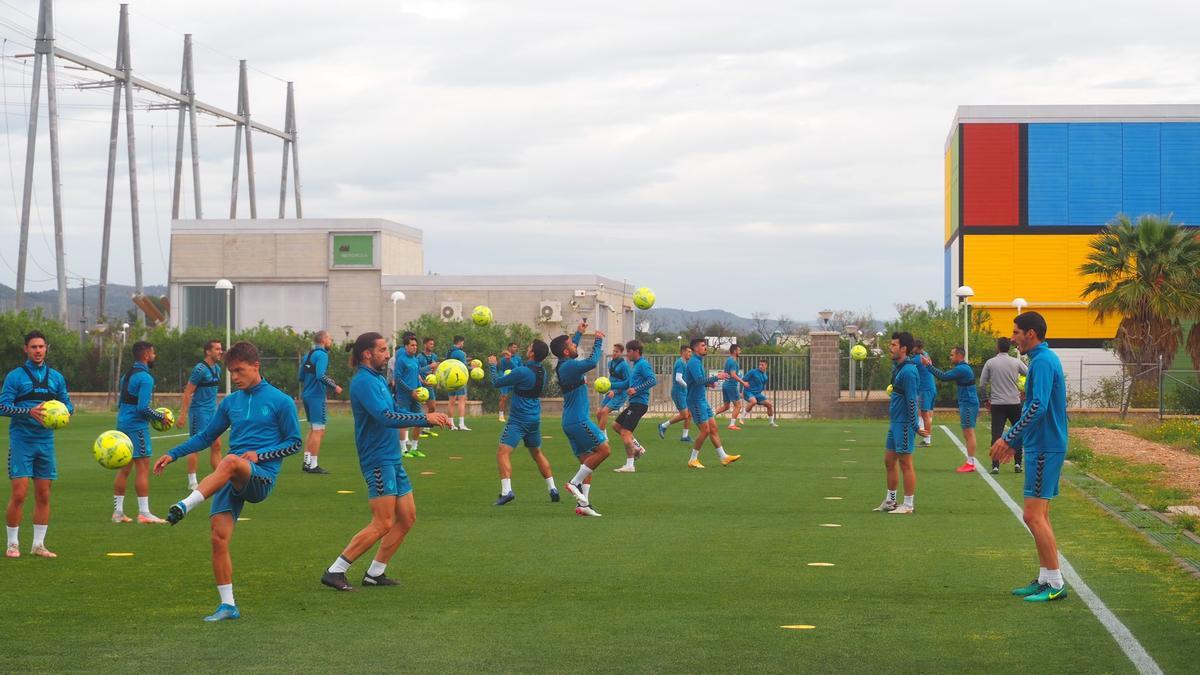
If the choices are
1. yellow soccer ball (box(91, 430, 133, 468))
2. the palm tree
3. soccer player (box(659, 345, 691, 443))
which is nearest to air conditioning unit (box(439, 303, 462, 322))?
the palm tree

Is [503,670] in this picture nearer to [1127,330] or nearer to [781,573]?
[781,573]

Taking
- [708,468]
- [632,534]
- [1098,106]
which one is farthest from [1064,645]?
[1098,106]

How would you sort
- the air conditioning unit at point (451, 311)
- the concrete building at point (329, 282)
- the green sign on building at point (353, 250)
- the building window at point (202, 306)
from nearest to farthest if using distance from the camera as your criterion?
the air conditioning unit at point (451, 311)
the concrete building at point (329, 282)
the green sign on building at point (353, 250)
the building window at point (202, 306)

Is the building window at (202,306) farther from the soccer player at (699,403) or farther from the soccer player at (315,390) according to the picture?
the soccer player at (699,403)

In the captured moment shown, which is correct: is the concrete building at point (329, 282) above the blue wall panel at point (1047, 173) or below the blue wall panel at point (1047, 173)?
below

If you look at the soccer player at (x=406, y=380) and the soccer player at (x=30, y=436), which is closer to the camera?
the soccer player at (x=30, y=436)

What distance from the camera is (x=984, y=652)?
813 cm

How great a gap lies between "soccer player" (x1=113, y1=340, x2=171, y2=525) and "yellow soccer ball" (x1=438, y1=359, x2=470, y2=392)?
2.85m

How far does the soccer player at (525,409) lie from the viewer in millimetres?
15266

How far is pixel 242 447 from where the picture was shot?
364 inches

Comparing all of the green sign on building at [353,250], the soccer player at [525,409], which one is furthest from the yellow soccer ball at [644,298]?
the green sign on building at [353,250]

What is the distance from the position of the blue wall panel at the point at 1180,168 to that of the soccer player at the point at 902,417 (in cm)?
4412

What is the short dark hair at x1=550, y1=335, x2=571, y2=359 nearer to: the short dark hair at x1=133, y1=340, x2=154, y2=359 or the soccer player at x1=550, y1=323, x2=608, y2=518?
the soccer player at x1=550, y1=323, x2=608, y2=518

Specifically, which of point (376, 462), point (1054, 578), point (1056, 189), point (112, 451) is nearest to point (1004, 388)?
point (1054, 578)
